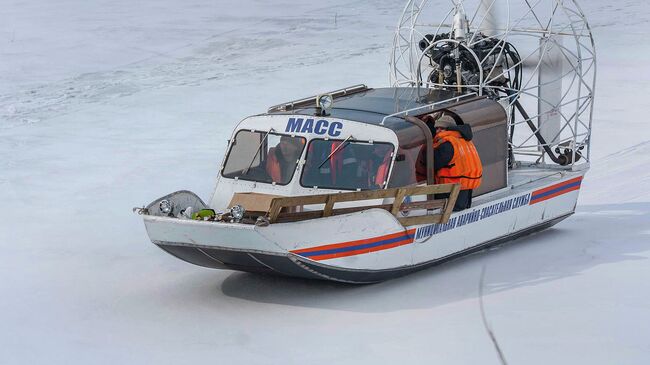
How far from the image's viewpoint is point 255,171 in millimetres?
11273

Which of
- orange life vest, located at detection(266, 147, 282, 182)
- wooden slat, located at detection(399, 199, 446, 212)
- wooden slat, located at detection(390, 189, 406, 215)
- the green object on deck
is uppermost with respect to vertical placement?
orange life vest, located at detection(266, 147, 282, 182)

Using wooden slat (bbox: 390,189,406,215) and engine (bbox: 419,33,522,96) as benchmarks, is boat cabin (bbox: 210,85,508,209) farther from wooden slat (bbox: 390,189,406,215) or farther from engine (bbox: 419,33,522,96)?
engine (bbox: 419,33,522,96)

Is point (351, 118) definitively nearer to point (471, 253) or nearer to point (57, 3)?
point (471, 253)

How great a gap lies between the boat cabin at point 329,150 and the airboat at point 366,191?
0.01 m

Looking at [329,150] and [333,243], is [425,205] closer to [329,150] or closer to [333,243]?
[329,150]

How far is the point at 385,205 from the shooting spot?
10688 mm

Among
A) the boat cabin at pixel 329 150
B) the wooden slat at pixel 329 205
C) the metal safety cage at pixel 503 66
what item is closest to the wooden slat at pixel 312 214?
the wooden slat at pixel 329 205

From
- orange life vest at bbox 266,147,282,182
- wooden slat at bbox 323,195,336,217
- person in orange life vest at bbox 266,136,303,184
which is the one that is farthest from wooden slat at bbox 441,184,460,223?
orange life vest at bbox 266,147,282,182

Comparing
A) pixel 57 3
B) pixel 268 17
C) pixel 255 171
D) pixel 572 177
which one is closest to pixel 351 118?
pixel 255 171

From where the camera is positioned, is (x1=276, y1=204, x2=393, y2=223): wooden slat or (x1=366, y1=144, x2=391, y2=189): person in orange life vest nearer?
(x1=276, y1=204, x2=393, y2=223): wooden slat

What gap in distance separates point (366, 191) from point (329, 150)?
662 mm

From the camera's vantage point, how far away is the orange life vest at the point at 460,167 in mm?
11281

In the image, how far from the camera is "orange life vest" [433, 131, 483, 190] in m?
11.3

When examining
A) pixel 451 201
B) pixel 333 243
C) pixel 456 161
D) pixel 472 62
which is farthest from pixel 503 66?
pixel 333 243
